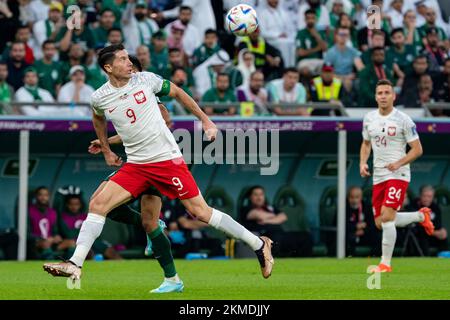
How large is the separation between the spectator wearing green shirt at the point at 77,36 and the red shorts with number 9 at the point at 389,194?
660cm

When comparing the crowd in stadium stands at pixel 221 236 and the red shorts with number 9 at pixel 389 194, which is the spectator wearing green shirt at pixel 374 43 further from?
the red shorts with number 9 at pixel 389 194

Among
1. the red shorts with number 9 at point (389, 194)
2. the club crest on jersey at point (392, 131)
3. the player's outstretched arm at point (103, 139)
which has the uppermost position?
the player's outstretched arm at point (103, 139)

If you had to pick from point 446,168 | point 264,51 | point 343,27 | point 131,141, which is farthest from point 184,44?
point 131,141

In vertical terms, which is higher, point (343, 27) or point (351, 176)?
point (343, 27)

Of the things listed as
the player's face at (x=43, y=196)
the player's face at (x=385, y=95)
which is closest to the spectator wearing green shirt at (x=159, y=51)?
the player's face at (x=43, y=196)

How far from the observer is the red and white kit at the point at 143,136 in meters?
10.5

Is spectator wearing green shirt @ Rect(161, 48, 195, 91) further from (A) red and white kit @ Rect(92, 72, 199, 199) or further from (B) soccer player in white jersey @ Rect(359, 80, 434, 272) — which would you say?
(A) red and white kit @ Rect(92, 72, 199, 199)

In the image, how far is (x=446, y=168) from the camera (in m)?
20.7

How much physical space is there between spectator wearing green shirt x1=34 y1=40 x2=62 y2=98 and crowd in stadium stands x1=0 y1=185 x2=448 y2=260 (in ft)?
5.10

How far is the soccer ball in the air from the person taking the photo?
49.5 feet

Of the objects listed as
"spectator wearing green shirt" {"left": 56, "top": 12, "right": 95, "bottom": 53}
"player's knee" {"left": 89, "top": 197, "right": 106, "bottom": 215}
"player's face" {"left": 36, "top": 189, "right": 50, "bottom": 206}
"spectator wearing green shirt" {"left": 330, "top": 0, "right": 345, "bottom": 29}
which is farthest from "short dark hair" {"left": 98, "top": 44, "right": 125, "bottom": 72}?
"spectator wearing green shirt" {"left": 330, "top": 0, "right": 345, "bottom": 29}

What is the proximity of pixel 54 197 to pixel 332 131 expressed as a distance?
4.39 metres

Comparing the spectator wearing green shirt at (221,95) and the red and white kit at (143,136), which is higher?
the red and white kit at (143,136)
